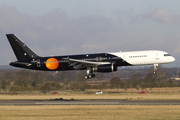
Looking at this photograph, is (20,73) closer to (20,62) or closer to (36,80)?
(36,80)

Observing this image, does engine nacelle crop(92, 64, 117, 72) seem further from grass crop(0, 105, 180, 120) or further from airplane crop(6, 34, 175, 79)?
grass crop(0, 105, 180, 120)

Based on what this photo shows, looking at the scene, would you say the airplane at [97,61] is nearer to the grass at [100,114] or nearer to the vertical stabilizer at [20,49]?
the vertical stabilizer at [20,49]

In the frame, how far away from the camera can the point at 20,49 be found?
6197 centimetres

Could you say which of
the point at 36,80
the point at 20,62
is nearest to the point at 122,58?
the point at 20,62

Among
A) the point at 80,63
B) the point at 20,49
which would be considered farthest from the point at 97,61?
the point at 20,49

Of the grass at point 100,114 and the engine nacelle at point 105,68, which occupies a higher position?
the engine nacelle at point 105,68

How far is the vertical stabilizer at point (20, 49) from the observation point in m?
60.8

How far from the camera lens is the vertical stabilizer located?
60.8m

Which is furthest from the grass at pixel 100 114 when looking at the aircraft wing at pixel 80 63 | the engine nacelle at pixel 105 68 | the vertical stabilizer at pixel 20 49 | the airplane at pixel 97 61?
the vertical stabilizer at pixel 20 49

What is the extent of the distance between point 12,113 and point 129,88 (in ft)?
203

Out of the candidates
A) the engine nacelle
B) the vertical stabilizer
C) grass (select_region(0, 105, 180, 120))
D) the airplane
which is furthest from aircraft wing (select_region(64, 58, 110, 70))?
grass (select_region(0, 105, 180, 120))

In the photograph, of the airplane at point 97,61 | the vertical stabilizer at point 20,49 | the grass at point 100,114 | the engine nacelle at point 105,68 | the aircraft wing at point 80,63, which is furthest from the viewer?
the vertical stabilizer at point 20,49

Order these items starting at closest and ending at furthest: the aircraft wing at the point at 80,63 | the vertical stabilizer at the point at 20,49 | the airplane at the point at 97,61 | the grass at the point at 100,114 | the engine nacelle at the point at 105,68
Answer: the grass at the point at 100,114
the engine nacelle at the point at 105,68
the airplane at the point at 97,61
the aircraft wing at the point at 80,63
the vertical stabilizer at the point at 20,49

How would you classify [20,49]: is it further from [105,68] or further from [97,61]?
[105,68]
